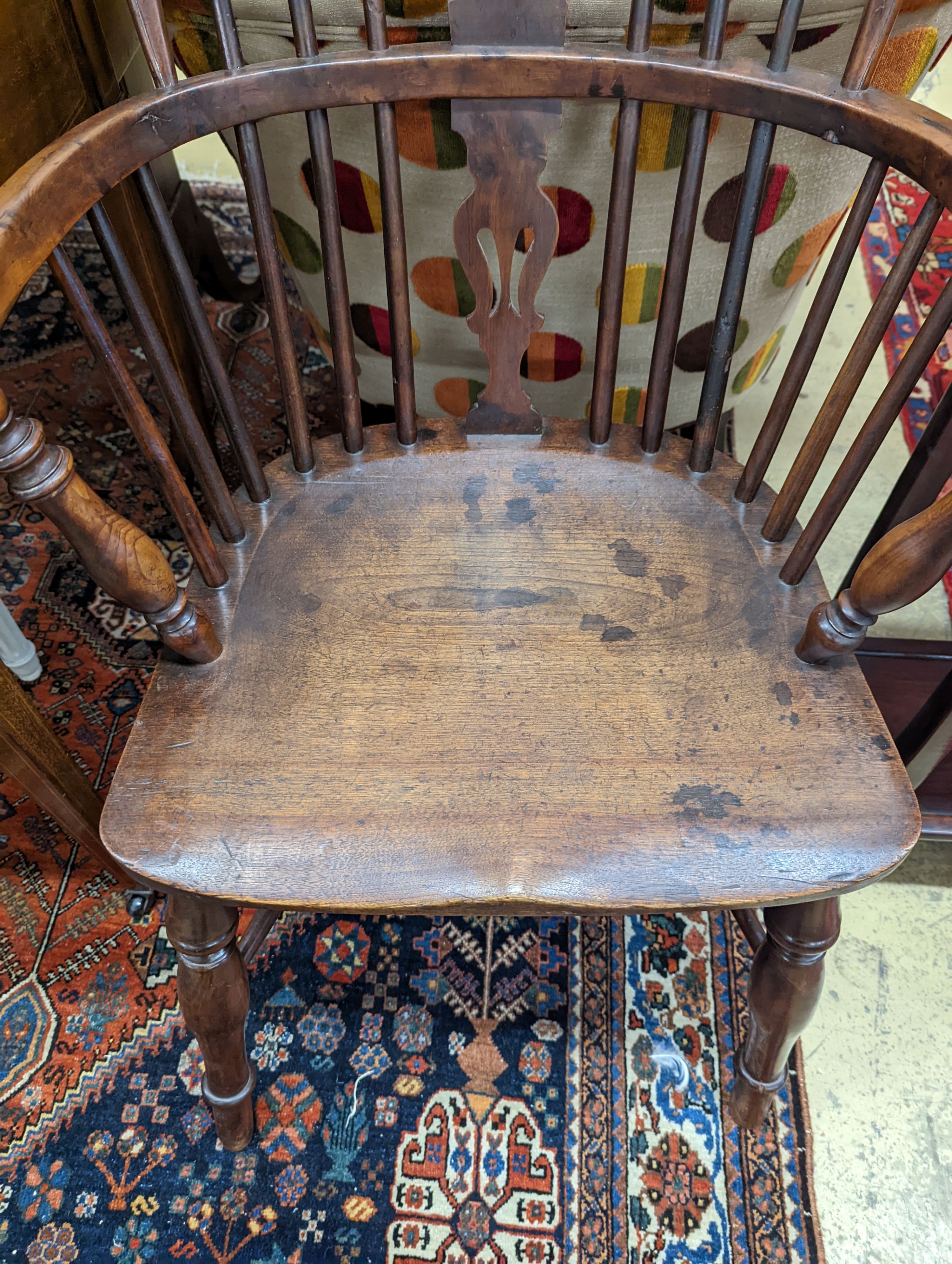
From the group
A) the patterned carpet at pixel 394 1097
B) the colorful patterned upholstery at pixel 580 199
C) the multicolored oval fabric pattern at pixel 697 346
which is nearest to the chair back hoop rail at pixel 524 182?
the colorful patterned upholstery at pixel 580 199

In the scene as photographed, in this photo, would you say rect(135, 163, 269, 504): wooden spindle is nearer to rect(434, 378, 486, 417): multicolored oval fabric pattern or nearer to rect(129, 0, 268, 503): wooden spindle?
rect(129, 0, 268, 503): wooden spindle

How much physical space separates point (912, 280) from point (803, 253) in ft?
2.56

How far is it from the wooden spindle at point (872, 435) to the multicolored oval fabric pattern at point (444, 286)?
Result: 500mm

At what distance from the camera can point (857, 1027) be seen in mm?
1103

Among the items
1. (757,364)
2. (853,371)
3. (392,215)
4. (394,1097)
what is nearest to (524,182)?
(392,215)

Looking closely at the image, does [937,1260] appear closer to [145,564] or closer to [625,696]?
[625,696]

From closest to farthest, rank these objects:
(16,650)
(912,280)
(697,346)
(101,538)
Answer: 1. (101,538)
2. (697,346)
3. (16,650)
4. (912,280)

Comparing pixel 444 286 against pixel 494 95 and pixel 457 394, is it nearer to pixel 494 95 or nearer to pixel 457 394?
pixel 457 394

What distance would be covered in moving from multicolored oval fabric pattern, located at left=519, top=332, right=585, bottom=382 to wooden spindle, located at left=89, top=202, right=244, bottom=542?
0.51 m

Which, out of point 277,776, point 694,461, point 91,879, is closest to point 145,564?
point 277,776

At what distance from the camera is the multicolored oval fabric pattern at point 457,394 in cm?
129

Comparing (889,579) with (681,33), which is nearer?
(889,579)

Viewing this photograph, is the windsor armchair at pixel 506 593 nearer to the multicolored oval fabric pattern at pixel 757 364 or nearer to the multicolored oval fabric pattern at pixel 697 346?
the multicolored oval fabric pattern at pixel 697 346

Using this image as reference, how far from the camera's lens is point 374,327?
1.26 m
